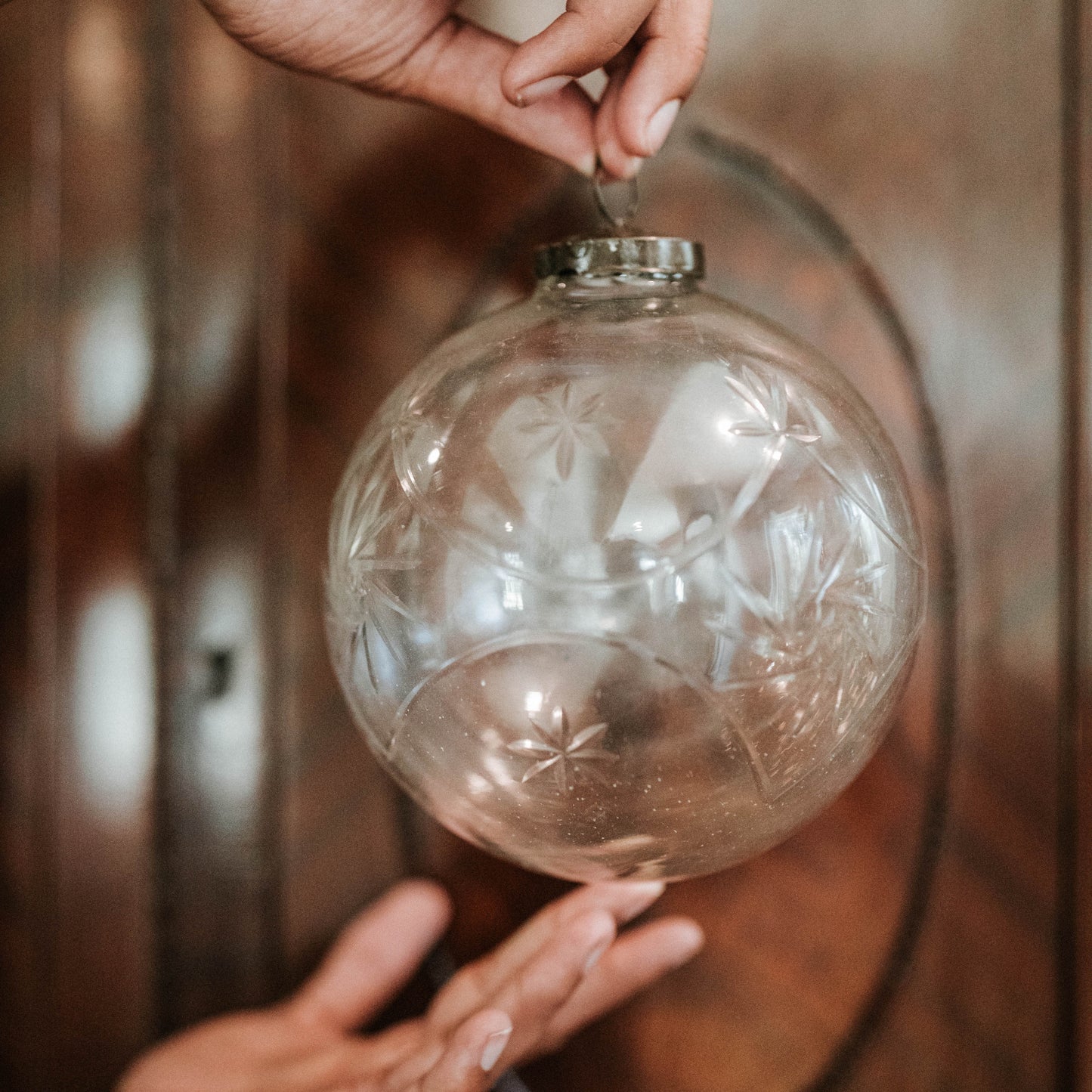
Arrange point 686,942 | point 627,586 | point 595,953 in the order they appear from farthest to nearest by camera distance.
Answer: point 686,942 → point 595,953 → point 627,586

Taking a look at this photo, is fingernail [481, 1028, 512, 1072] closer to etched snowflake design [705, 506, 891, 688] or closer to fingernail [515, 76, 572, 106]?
etched snowflake design [705, 506, 891, 688]

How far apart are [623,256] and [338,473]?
0.28 metres

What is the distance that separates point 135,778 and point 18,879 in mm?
84

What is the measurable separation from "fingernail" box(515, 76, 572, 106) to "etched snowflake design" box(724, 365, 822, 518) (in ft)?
0.39

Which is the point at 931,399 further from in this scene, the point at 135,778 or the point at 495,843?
the point at 135,778

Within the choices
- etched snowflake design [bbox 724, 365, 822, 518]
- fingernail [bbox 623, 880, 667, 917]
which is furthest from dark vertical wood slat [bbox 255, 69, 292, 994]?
etched snowflake design [bbox 724, 365, 822, 518]

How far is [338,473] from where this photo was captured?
0.58 m

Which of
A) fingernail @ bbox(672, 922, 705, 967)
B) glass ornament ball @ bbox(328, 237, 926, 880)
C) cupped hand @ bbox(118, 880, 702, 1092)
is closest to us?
glass ornament ball @ bbox(328, 237, 926, 880)

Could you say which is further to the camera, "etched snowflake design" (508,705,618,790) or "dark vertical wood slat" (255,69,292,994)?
"dark vertical wood slat" (255,69,292,994)

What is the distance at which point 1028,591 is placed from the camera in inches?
21.5

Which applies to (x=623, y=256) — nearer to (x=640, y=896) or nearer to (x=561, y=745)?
(x=561, y=745)

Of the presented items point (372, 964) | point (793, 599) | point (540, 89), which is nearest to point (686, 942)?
point (372, 964)

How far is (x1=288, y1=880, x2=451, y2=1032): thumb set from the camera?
55cm

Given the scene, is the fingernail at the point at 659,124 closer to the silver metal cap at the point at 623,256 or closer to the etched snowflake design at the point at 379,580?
the silver metal cap at the point at 623,256
